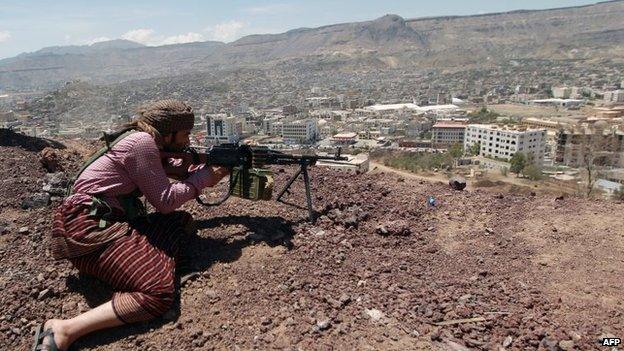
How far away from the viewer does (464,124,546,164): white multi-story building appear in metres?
36.2

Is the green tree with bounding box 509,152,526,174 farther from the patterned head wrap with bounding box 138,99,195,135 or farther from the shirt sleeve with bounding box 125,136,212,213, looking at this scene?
the shirt sleeve with bounding box 125,136,212,213

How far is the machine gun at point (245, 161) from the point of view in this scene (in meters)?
4.12

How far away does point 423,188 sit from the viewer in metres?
6.18

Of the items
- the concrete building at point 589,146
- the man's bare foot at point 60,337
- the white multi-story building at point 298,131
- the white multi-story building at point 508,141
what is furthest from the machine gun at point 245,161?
the white multi-story building at point 298,131

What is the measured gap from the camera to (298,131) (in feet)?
173

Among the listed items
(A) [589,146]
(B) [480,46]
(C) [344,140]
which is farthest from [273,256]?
(B) [480,46]

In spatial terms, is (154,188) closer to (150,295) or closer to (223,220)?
(150,295)

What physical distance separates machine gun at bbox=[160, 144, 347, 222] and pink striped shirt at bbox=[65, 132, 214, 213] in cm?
47

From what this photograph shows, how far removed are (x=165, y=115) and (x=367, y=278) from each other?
2023 mm

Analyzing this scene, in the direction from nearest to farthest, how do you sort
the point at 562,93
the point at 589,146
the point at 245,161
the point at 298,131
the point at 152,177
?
the point at 152,177 → the point at 245,161 → the point at 589,146 → the point at 298,131 → the point at 562,93

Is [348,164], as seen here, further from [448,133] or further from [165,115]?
[448,133]

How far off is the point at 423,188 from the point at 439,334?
10.6 feet

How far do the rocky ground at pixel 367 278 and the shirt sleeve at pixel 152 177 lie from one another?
0.63 metres

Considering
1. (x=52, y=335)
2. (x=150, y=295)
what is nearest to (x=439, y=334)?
(x=150, y=295)
